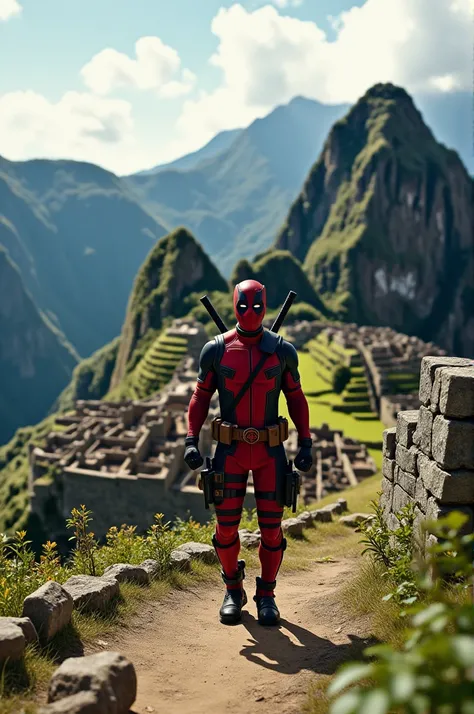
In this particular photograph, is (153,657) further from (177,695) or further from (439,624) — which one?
(439,624)

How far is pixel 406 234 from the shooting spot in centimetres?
17975

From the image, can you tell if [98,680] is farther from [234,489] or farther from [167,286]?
[167,286]

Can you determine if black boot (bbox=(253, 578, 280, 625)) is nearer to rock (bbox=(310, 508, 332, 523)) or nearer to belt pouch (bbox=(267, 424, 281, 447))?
belt pouch (bbox=(267, 424, 281, 447))

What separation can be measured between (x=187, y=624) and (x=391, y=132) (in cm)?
19906

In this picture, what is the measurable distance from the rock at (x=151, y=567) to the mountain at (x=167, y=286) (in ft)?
387

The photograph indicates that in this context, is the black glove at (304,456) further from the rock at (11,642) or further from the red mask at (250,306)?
the rock at (11,642)

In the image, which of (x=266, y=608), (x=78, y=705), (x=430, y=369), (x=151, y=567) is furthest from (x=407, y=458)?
(x=78, y=705)

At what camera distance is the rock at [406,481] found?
21.6ft

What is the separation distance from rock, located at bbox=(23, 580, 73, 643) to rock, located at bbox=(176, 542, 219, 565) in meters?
3.02

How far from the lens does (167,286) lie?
12950 centimetres

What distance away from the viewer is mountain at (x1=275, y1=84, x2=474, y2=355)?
17000 cm

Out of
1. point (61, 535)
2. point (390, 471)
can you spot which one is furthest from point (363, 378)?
point (390, 471)

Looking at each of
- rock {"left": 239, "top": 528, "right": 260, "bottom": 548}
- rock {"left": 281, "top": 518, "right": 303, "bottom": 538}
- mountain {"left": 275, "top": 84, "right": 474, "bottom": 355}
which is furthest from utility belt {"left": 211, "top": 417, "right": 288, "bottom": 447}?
mountain {"left": 275, "top": 84, "right": 474, "bottom": 355}

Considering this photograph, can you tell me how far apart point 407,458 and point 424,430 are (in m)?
0.76
